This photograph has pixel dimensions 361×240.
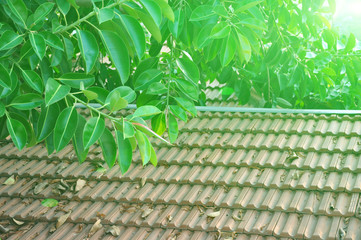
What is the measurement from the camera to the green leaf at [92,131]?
2.18 m

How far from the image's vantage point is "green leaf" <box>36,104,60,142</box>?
96.4 inches

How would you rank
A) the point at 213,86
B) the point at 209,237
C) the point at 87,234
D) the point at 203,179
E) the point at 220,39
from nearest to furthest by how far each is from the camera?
the point at 220,39 → the point at 209,237 → the point at 87,234 → the point at 203,179 → the point at 213,86

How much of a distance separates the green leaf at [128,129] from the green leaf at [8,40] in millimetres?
629

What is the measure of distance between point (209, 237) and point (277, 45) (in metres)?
1.70

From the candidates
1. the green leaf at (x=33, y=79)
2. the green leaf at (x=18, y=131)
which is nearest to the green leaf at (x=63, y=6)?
the green leaf at (x=33, y=79)

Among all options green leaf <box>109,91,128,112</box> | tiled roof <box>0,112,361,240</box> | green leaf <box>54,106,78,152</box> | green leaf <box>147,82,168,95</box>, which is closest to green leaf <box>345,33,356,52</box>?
tiled roof <box>0,112,361,240</box>

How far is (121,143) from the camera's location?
2.31 m

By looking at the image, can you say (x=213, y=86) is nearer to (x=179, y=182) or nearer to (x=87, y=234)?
(x=179, y=182)

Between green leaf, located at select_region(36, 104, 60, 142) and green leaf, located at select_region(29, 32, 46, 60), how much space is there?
0.32 meters

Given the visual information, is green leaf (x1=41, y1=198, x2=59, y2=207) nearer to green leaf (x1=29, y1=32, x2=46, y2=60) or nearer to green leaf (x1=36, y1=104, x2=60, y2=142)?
green leaf (x1=36, y1=104, x2=60, y2=142)

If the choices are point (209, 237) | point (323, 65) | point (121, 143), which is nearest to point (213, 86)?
point (323, 65)

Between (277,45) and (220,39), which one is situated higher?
(220,39)

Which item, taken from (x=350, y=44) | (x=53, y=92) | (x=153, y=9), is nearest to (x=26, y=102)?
(x=53, y=92)

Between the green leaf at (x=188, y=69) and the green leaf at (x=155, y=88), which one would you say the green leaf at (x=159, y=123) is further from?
the green leaf at (x=188, y=69)
